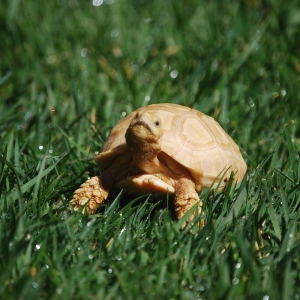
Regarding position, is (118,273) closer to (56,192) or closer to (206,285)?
(206,285)

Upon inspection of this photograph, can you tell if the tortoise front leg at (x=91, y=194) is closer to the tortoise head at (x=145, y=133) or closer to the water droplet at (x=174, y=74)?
the tortoise head at (x=145, y=133)

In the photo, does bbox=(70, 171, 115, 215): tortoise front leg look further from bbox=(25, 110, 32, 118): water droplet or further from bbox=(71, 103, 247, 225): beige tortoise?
bbox=(25, 110, 32, 118): water droplet

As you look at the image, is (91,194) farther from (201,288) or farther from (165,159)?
(201,288)

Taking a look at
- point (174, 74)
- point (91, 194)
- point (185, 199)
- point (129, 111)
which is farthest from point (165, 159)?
point (174, 74)

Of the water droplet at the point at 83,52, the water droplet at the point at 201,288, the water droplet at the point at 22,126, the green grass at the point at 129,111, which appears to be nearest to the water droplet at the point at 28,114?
the green grass at the point at 129,111

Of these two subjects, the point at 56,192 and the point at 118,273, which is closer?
the point at 118,273

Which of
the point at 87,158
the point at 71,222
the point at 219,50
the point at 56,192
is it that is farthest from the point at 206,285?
the point at 219,50
